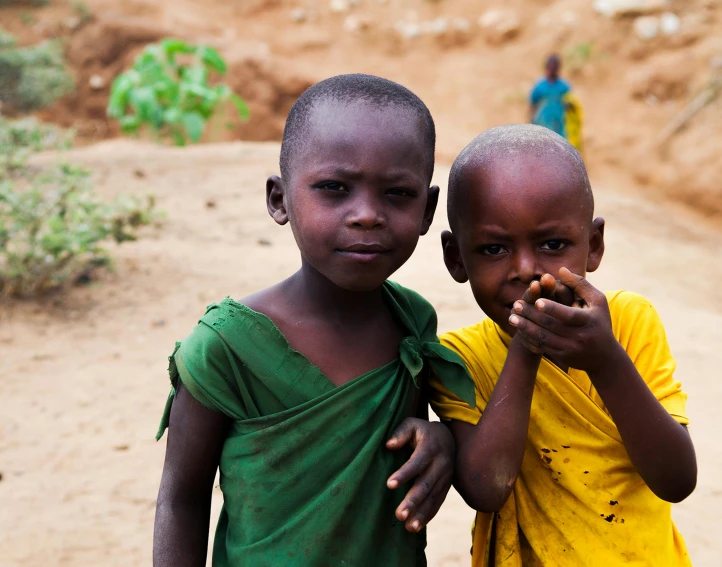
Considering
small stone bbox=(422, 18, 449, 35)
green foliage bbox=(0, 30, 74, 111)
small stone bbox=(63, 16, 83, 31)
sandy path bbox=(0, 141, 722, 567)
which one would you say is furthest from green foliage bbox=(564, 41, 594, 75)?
small stone bbox=(63, 16, 83, 31)

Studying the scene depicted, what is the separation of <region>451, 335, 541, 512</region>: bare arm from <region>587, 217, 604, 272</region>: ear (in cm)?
31

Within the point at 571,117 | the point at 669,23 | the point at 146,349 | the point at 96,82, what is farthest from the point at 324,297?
the point at 96,82

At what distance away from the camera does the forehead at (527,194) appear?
5.00 feet

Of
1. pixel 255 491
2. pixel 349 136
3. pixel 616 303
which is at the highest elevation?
pixel 349 136

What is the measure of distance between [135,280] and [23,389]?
160cm

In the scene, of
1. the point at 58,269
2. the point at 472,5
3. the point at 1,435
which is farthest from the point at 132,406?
the point at 472,5

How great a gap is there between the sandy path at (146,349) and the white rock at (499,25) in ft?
22.6

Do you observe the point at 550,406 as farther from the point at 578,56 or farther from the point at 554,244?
the point at 578,56

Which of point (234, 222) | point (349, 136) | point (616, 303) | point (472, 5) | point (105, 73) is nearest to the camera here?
point (349, 136)

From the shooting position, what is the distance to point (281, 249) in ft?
20.4

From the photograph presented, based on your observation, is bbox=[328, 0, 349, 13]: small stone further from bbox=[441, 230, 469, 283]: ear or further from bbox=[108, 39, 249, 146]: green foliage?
bbox=[441, 230, 469, 283]: ear

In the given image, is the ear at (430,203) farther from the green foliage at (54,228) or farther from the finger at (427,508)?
the green foliage at (54,228)

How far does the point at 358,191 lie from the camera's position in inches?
56.1

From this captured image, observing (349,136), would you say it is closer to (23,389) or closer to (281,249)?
(23,389)
